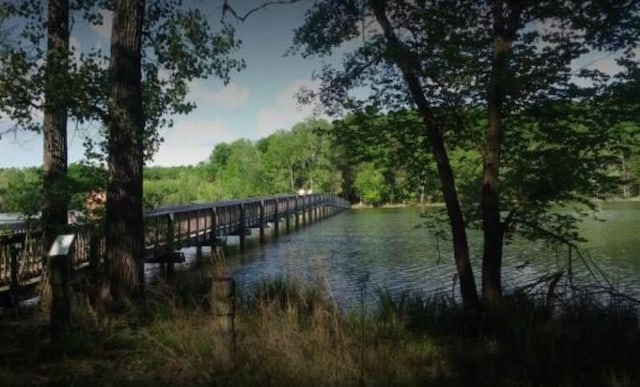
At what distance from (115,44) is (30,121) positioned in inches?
102

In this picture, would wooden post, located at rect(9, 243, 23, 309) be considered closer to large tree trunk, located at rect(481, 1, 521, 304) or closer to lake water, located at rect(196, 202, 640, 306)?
lake water, located at rect(196, 202, 640, 306)

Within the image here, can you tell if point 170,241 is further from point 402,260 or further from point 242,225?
point 242,225

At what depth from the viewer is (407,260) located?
2058 centimetres

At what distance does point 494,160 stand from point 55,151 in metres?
7.99

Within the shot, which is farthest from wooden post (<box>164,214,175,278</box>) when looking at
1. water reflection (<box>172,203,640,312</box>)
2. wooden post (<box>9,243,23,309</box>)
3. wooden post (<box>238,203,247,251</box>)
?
wooden post (<box>238,203,247,251</box>)

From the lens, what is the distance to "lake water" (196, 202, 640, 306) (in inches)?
592

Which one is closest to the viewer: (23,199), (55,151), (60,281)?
(60,281)

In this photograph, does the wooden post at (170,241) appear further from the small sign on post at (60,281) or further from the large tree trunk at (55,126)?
the small sign on post at (60,281)

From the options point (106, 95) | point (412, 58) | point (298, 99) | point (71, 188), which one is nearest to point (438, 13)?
point (412, 58)

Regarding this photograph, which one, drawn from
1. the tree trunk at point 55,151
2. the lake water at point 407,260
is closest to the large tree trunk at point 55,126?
the tree trunk at point 55,151

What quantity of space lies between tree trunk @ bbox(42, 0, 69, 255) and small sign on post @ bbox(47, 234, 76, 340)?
12.7ft

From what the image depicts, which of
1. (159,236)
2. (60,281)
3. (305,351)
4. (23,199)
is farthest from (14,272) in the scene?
(159,236)

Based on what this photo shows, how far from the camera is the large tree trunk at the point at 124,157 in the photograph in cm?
799

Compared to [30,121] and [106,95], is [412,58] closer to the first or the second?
[106,95]
